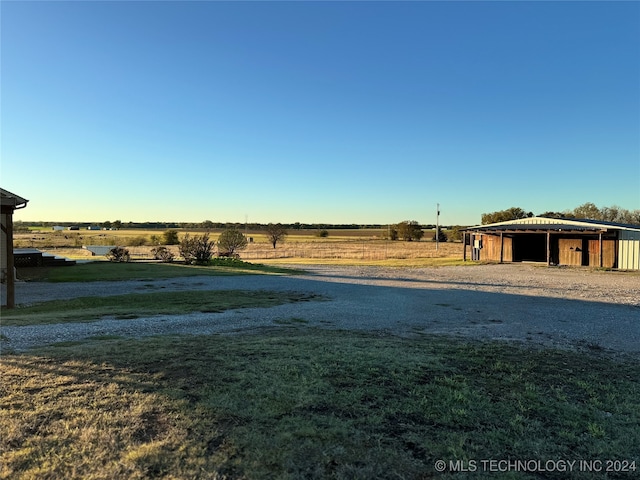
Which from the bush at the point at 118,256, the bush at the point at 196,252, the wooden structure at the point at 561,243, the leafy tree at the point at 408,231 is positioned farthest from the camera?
the leafy tree at the point at 408,231

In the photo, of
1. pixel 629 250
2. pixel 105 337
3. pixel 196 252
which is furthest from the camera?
pixel 196 252

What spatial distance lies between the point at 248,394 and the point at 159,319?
16.6 feet

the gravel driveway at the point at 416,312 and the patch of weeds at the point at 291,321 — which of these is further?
the patch of weeds at the point at 291,321

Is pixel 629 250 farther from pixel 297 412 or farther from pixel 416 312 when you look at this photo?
pixel 297 412

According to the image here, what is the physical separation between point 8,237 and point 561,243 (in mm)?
29858

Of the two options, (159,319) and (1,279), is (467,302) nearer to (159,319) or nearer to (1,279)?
(159,319)

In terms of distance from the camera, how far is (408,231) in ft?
257

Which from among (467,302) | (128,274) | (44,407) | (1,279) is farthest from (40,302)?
(467,302)

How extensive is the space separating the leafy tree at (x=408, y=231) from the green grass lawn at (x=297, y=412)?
244 ft

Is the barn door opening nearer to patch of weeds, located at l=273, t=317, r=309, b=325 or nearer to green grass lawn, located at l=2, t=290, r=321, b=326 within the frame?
green grass lawn, located at l=2, t=290, r=321, b=326

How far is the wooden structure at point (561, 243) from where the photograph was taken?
78.9 feet

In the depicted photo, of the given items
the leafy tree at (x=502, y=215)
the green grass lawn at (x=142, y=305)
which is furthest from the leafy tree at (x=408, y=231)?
the green grass lawn at (x=142, y=305)

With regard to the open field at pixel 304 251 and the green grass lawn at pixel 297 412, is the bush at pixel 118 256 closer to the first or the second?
the open field at pixel 304 251

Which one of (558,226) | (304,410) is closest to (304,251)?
(558,226)
